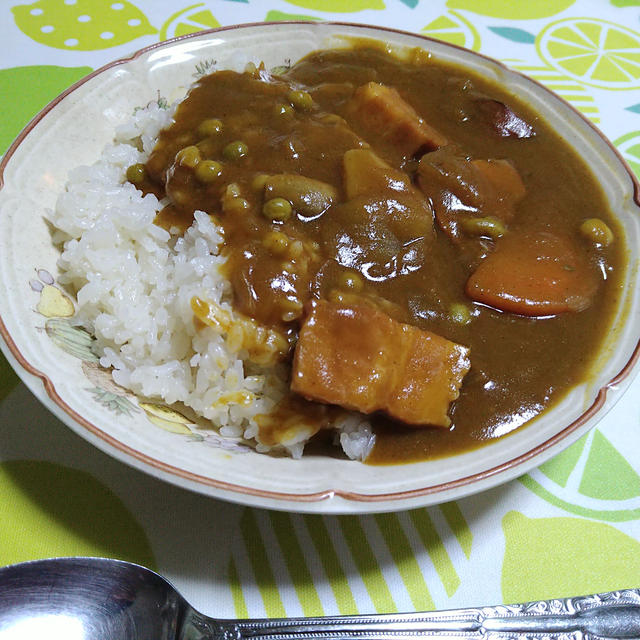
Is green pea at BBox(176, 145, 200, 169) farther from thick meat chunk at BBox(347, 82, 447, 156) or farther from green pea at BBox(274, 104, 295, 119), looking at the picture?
thick meat chunk at BBox(347, 82, 447, 156)

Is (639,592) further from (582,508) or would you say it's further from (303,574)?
(303,574)

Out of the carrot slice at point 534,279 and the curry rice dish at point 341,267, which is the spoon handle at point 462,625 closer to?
the curry rice dish at point 341,267

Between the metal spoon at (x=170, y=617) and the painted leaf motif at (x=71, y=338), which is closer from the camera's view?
the metal spoon at (x=170, y=617)

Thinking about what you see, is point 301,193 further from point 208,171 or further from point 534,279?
point 534,279

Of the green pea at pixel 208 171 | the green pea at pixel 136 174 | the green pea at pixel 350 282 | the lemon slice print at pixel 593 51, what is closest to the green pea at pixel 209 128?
the green pea at pixel 208 171

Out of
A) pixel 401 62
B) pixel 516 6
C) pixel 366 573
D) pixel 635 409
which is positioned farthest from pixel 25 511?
pixel 516 6

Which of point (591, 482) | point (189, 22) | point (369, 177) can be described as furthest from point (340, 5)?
point (591, 482)
